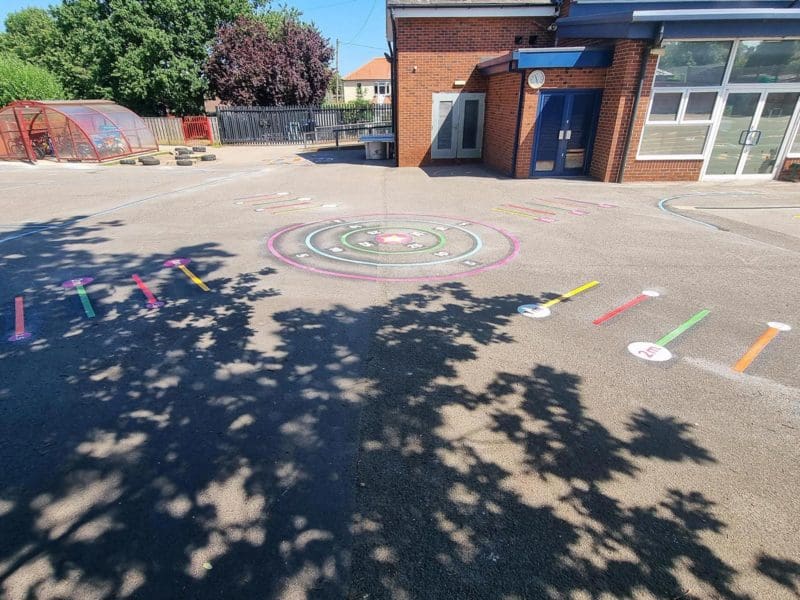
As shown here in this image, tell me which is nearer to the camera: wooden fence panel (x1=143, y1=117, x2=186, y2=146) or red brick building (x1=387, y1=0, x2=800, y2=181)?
red brick building (x1=387, y1=0, x2=800, y2=181)

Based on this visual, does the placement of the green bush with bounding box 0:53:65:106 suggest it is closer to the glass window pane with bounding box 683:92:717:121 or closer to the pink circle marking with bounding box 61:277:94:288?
the pink circle marking with bounding box 61:277:94:288

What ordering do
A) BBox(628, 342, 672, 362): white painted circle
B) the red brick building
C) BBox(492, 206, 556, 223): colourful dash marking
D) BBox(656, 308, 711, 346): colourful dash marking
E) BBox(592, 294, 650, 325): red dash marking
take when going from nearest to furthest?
BBox(628, 342, 672, 362): white painted circle < BBox(656, 308, 711, 346): colourful dash marking < BBox(592, 294, 650, 325): red dash marking < BBox(492, 206, 556, 223): colourful dash marking < the red brick building

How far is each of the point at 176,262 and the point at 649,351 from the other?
289 inches

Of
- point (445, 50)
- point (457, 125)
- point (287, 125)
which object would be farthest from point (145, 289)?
point (287, 125)

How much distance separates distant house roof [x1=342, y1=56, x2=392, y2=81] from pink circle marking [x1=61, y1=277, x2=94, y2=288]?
68715 mm

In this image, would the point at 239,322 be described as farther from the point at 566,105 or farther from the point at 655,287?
the point at 566,105

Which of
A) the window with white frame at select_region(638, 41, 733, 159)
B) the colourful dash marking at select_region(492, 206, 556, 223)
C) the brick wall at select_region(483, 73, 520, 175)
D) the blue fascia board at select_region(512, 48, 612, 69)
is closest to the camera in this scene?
the colourful dash marking at select_region(492, 206, 556, 223)

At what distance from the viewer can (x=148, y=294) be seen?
6355mm

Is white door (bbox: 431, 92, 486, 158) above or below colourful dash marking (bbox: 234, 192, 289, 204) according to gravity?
above

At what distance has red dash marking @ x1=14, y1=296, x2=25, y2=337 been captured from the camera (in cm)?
530

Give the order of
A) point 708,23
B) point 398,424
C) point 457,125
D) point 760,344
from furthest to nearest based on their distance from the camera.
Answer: point 457,125
point 708,23
point 760,344
point 398,424

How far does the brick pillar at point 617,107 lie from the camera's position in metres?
12.5

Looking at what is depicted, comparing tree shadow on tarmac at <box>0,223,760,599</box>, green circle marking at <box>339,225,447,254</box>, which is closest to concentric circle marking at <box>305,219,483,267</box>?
green circle marking at <box>339,225,447,254</box>

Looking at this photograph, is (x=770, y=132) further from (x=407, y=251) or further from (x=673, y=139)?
(x=407, y=251)
